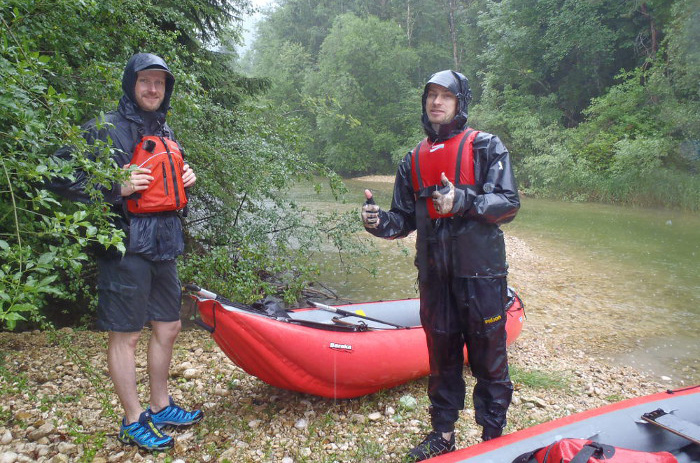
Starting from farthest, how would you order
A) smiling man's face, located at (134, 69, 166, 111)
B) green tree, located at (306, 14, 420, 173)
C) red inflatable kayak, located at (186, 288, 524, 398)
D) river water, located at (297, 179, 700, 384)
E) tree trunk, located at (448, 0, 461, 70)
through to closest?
1. tree trunk, located at (448, 0, 461, 70)
2. green tree, located at (306, 14, 420, 173)
3. river water, located at (297, 179, 700, 384)
4. red inflatable kayak, located at (186, 288, 524, 398)
5. smiling man's face, located at (134, 69, 166, 111)

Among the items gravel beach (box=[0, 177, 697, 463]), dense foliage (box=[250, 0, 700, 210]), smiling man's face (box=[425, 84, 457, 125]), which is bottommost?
gravel beach (box=[0, 177, 697, 463])

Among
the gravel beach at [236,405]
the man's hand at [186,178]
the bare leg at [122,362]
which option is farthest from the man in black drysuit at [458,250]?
the bare leg at [122,362]

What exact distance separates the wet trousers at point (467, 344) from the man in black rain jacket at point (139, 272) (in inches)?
50.7

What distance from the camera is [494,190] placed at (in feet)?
6.65

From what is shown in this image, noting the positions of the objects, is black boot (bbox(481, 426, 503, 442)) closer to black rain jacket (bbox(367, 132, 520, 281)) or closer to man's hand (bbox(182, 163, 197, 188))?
black rain jacket (bbox(367, 132, 520, 281))

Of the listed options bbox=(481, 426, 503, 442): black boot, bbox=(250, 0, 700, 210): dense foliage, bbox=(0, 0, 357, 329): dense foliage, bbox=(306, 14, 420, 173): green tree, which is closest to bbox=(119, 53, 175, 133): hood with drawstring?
bbox=(0, 0, 357, 329): dense foliage

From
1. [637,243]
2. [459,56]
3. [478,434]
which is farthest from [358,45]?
[478,434]

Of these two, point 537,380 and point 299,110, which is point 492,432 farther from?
point 299,110

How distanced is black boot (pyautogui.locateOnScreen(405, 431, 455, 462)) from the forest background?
172cm

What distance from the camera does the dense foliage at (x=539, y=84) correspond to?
1472 cm

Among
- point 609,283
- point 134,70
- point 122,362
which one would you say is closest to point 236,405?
point 122,362

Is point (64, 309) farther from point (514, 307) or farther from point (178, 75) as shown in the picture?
point (514, 307)

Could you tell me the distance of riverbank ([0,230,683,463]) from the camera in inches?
92.0

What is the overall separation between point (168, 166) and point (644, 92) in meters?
19.9
